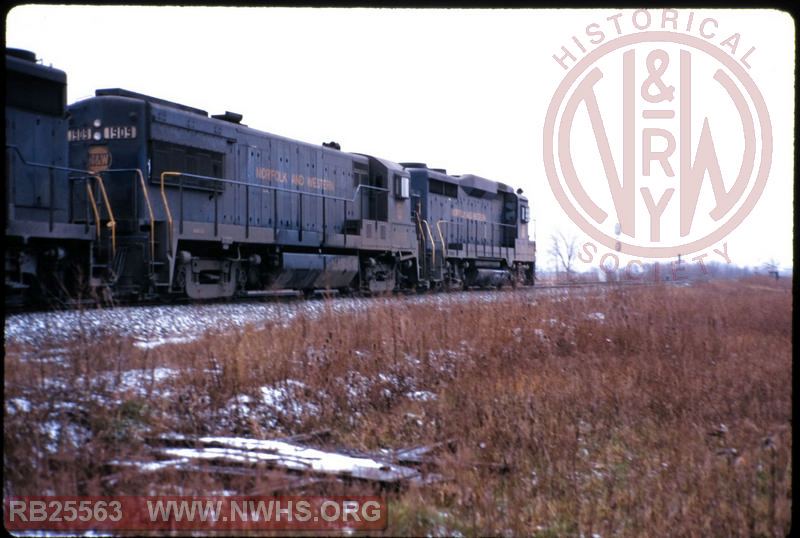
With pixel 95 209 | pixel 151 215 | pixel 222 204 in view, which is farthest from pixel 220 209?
pixel 95 209

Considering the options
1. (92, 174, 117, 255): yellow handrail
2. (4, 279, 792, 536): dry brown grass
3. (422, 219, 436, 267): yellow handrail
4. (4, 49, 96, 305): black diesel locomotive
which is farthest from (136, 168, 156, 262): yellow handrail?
(422, 219, 436, 267): yellow handrail

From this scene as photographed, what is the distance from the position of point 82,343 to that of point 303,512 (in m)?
3.31

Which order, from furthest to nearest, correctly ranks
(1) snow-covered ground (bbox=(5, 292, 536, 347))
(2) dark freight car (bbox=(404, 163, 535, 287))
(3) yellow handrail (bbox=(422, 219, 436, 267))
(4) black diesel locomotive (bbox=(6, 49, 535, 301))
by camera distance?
(2) dark freight car (bbox=(404, 163, 535, 287))
(3) yellow handrail (bbox=(422, 219, 436, 267))
(4) black diesel locomotive (bbox=(6, 49, 535, 301))
(1) snow-covered ground (bbox=(5, 292, 536, 347))

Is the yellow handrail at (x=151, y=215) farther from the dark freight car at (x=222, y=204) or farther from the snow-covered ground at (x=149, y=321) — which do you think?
the snow-covered ground at (x=149, y=321)

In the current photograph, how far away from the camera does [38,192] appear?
9258 mm

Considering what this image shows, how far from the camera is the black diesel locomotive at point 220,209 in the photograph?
1053 cm

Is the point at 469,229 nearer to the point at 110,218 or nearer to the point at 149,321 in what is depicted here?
the point at 110,218

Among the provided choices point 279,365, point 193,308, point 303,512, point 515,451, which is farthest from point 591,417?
point 193,308

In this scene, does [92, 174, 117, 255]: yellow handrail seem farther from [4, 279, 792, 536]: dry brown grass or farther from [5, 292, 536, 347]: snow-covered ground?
[4, 279, 792, 536]: dry brown grass

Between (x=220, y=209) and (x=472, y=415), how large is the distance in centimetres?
827

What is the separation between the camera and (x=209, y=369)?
6.62m

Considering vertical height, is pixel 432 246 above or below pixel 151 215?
below

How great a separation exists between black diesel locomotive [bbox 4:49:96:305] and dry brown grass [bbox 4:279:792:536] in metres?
3.01

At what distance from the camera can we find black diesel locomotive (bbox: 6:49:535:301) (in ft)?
34.6
